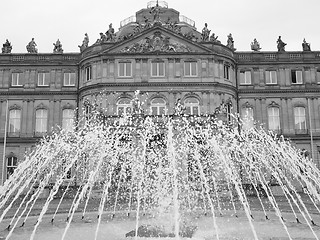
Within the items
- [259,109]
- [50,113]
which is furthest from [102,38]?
[259,109]

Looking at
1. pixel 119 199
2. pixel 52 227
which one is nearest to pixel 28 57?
pixel 119 199

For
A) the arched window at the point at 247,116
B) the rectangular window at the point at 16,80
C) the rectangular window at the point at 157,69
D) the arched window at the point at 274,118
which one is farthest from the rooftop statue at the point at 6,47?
the arched window at the point at 274,118

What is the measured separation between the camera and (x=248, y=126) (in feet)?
148

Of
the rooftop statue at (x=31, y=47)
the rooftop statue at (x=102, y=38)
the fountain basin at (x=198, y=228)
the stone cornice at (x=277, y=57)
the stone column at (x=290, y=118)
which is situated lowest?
the fountain basin at (x=198, y=228)

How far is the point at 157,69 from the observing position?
42344 mm

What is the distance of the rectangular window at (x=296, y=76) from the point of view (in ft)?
149

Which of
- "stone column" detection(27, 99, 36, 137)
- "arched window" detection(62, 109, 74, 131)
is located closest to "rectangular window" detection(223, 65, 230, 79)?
"arched window" detection(62, 109, 74, 131)

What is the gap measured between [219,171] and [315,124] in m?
14.3

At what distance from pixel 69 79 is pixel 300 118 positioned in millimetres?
25086

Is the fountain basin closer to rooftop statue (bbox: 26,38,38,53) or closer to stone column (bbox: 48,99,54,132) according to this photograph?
stone column (bbox: 48,99,54,132)

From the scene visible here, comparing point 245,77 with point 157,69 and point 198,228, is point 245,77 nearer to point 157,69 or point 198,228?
point 157,69

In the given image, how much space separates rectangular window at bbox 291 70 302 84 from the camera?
149 ft

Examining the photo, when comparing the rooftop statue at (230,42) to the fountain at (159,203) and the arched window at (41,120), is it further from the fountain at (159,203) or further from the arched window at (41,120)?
the arched window at (41,120)

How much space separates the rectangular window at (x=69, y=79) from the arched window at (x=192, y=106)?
1266 centimetres
